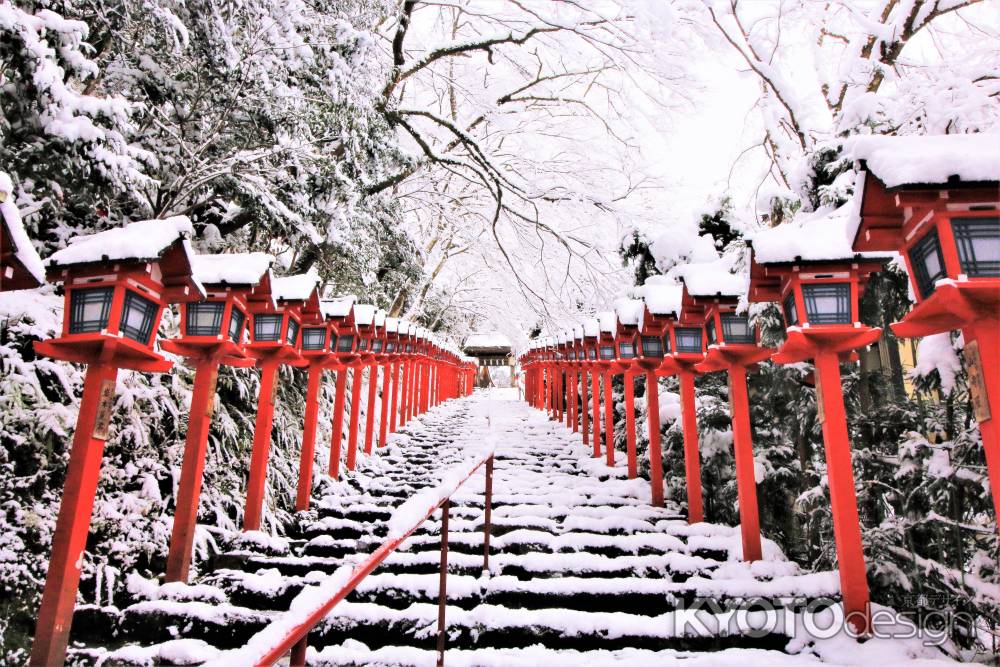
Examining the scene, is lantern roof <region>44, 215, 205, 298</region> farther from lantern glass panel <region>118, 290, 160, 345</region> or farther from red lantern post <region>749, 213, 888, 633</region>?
red lantern post <region>749, 213, 888, 633</region>

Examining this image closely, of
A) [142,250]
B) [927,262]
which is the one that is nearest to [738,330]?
[927,262]

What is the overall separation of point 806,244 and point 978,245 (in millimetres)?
1111

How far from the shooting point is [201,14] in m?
4.71

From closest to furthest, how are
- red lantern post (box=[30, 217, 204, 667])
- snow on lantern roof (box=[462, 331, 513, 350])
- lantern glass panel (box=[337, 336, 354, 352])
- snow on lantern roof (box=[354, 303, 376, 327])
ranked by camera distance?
red lantern post (box=[30, 217, 204, 667]) < lantern glass panel (box=[337, 336, 354, 352]) < snow on lantern roof (box=[354, 303, 376, 327]) < snow on lantern roof (box=[462, 331, 513, 350])

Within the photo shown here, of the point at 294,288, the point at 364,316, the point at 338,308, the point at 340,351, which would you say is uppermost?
the point at 364,316

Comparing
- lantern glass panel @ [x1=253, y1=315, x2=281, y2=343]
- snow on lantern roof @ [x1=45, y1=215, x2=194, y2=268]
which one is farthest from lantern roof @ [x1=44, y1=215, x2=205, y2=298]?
lantern glass panel @ [x1=253, y1=315, x2=281, y2=343]

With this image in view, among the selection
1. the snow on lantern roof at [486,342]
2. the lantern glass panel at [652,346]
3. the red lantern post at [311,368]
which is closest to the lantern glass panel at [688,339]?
the lantern glass panel at [652,346]

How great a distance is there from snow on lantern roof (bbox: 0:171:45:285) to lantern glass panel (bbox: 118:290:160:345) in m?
0.49

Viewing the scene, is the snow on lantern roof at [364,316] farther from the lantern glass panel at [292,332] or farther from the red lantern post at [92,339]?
the red lantern post at [92,339]

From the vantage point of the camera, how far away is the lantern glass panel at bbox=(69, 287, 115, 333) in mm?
2777

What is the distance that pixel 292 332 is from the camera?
17.1 feet

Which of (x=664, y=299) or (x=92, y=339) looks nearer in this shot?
(x=92, y=339)

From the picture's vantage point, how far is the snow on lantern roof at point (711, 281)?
4273 mm

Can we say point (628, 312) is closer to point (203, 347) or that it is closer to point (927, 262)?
point (927, 262)
